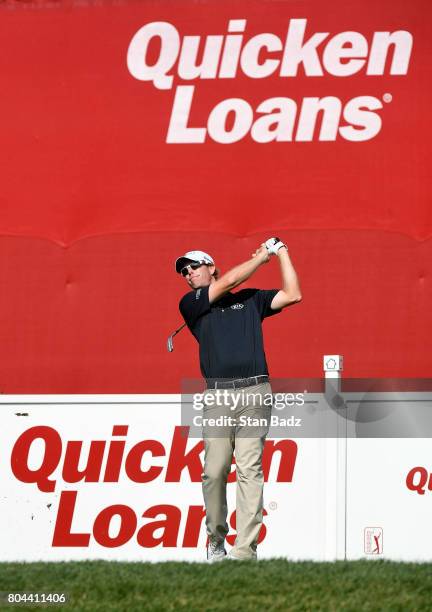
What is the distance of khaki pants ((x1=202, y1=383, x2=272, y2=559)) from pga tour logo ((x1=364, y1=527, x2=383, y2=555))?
747 mm

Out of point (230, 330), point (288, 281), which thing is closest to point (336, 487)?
point (230, 330)

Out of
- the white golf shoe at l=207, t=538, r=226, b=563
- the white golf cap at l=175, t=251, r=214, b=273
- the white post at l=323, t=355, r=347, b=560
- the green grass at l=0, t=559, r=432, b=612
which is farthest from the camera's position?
the white post at l=323, t=355, r=347, b=560

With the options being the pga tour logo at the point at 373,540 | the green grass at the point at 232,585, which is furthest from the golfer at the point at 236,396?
the pga tour logo at the point at 373,540

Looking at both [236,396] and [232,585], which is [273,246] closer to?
[236,396]

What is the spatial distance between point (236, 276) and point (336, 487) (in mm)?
1201

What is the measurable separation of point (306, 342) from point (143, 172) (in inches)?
62.1

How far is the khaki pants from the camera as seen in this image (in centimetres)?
538

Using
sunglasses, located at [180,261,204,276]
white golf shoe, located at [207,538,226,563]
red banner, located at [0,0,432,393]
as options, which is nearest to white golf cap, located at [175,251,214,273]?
sunglasses, located at [180,261,204,276]

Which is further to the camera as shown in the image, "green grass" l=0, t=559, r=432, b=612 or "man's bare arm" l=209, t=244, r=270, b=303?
"man's bare arm" l=209, t=244, r=270, b=303

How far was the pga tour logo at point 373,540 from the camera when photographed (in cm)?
586

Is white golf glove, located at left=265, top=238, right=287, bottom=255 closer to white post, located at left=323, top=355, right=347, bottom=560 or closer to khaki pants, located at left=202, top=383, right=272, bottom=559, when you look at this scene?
khaki pants, located at left=202, top=383, right=272, bottom=559

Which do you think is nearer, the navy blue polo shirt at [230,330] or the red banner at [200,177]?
the navy blue polo shirt at [230,330]

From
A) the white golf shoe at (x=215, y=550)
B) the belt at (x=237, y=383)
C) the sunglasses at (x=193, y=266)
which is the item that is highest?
the sunglasses at (x=193, y=266)
